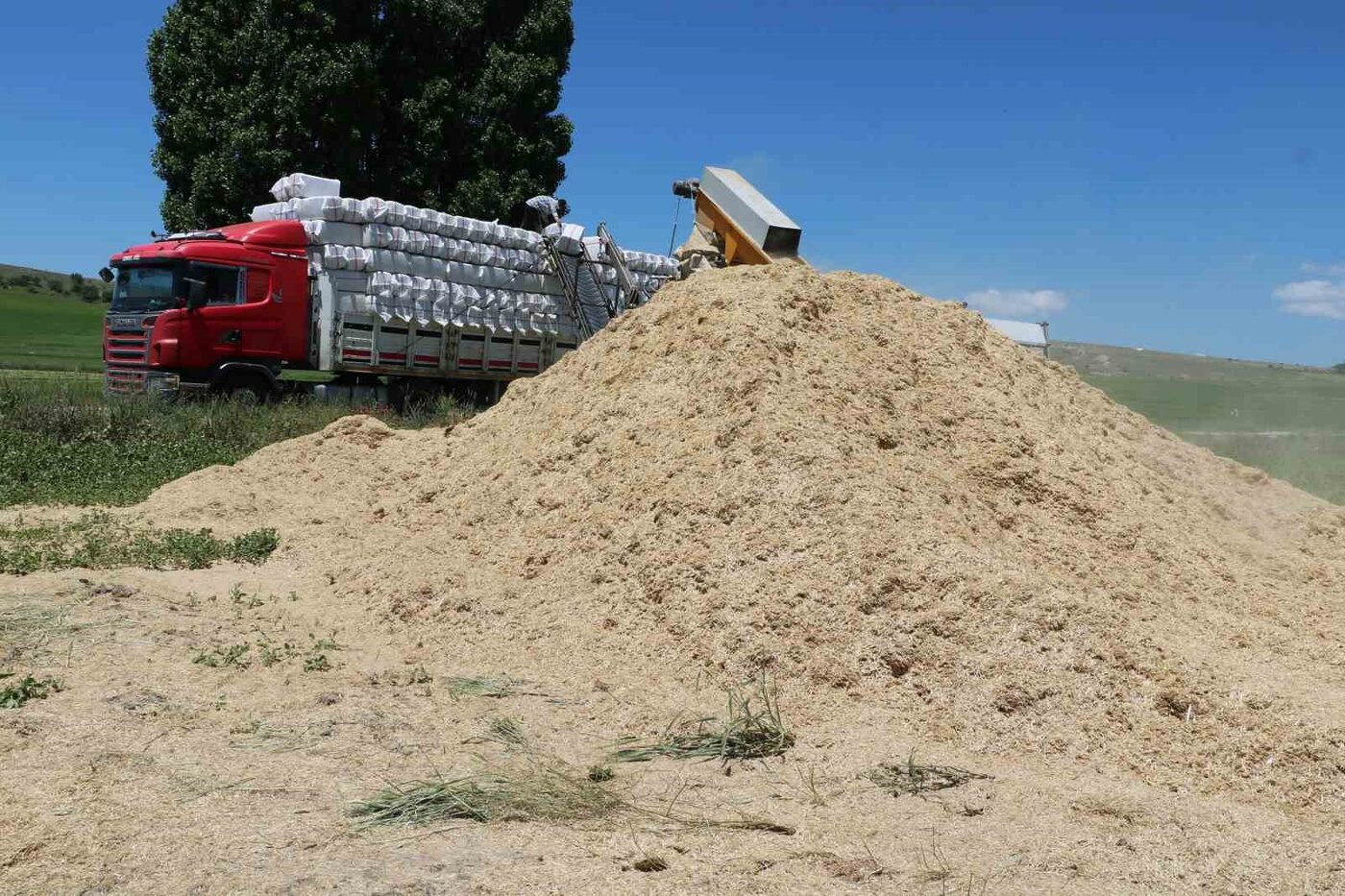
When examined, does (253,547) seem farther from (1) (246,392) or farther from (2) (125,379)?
(2) (125,379)

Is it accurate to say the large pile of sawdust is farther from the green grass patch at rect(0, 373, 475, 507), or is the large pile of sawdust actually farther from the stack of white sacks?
the stack of white sacks

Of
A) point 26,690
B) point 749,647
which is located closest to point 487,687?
point 749,647

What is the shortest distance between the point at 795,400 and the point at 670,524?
124 cm

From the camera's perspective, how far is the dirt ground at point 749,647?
3869mm

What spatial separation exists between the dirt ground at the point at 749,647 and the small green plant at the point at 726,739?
0.11 meters

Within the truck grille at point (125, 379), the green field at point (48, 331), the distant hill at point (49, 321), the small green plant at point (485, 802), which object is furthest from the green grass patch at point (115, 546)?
the green field at point (48, 331)

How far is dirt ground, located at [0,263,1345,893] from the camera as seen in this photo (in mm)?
3869

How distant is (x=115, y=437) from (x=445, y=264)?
5869mm

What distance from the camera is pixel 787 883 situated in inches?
144

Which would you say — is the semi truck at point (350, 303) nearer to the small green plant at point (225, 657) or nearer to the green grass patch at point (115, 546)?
the green grass patch at point (115, 546)

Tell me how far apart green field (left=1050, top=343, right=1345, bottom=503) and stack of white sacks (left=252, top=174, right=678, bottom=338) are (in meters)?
8.77

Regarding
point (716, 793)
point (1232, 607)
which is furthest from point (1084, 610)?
point (716, 793)

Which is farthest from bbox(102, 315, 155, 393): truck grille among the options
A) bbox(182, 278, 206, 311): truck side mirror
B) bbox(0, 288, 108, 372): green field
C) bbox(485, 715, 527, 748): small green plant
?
bbox(0, 288, 108, 372): green field

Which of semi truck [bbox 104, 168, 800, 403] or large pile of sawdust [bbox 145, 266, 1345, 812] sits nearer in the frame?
large pile of sawdust [bbox 145, 266, 1345, 812]
